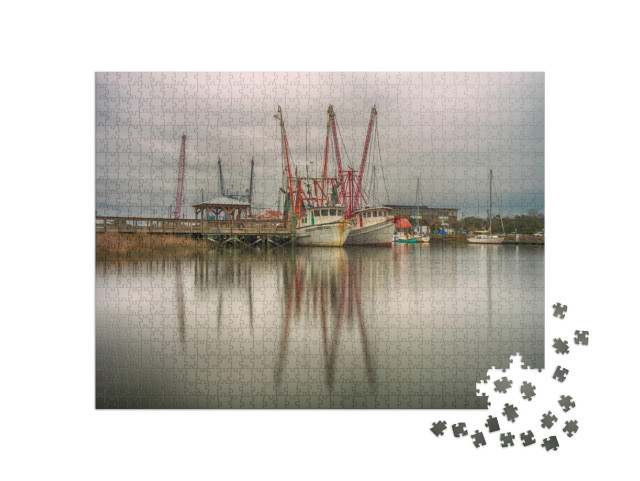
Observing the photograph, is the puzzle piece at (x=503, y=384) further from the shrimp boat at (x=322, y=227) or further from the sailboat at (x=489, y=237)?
the shrimp boat at (x=322, y=227)

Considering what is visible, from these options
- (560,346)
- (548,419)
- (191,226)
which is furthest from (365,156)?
(548,419)

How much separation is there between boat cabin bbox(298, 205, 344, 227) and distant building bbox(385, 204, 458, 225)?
1.51 metres

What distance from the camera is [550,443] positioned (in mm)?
4344

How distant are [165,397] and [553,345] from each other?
15.8 feet

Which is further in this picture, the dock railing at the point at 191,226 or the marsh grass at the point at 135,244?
the dock railing at the point at 191,226

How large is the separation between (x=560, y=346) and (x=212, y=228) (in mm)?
5333

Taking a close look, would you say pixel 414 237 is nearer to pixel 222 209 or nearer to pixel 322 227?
pixel 322 227

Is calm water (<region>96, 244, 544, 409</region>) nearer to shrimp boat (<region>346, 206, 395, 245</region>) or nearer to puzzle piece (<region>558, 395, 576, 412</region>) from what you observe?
puzzle piece (<region>558, 395, 576, 412</region>)

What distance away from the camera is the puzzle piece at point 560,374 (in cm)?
474

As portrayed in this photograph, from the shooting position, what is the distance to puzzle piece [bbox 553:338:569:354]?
4969 millimetres

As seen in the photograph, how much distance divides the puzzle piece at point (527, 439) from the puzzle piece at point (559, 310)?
5.27 feet

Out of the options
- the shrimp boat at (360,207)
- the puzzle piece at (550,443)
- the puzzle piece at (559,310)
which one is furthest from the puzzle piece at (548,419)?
the shrimp boat at (360,207)

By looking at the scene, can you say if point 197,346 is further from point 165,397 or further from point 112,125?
point 112,125

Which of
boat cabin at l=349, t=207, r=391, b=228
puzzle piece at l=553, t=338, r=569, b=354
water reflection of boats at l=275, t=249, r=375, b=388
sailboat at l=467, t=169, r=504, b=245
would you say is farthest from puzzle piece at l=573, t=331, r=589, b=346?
boat cabin at l=349, t=207, r=391, b=228
